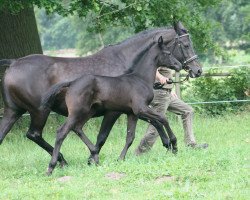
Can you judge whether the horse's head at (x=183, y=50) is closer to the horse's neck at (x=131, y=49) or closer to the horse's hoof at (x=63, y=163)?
the horse's neck at (x=131, y=49)

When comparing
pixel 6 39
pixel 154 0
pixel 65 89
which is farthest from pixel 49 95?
pixel 6 39

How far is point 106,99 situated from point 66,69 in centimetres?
90

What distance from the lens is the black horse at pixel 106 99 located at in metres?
8.38

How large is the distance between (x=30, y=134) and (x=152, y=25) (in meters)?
5.34

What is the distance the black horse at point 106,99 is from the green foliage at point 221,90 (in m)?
6.97

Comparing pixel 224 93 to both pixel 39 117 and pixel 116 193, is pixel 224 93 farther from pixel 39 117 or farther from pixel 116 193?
pixel 116 193

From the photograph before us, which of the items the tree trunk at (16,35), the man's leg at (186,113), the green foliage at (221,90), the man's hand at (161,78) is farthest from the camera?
the green foliage at (221,90)

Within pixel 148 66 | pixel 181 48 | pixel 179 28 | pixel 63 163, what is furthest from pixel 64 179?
pixel 179 28

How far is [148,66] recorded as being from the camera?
29.2 ft

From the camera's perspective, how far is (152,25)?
1374cm

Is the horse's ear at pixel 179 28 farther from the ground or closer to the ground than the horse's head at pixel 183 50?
farther from the ground

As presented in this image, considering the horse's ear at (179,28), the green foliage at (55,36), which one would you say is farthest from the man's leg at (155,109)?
the green foliage at (55,36)

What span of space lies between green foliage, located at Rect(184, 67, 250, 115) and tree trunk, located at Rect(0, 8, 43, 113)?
427 centimetres

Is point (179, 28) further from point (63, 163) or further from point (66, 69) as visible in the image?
point (63, 163)
